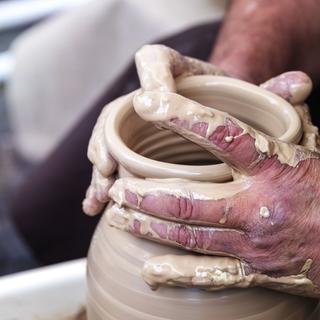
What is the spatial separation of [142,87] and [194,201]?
21 centimetres

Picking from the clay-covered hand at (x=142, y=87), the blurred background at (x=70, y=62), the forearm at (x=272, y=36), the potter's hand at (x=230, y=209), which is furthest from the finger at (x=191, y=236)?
the blurred background at (x=70, y=62)

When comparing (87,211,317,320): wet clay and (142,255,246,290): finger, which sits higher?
(142,255,246,290): finger

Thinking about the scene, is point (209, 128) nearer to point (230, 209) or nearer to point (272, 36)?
point (230, 209)

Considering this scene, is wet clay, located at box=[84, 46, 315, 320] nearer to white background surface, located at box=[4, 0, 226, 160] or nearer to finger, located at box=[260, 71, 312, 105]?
finger, located at box=[260, 71, 312, 105]

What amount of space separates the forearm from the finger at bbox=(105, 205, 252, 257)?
675 millimetres

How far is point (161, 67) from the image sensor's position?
925 millimetres

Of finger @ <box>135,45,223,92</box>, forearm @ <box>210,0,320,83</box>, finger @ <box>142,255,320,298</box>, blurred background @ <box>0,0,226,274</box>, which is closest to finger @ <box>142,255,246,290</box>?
finger @ <box>142,255,320,298</box>

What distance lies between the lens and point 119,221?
0.83 m

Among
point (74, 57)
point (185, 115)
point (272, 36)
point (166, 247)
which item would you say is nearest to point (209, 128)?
point (185, 115)

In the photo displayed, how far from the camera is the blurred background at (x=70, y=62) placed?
7.84ft

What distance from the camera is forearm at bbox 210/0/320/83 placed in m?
1.45

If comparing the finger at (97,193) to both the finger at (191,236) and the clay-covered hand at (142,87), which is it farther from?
the finger at (191,236)

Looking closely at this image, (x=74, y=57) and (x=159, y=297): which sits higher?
(x=159, y=297)

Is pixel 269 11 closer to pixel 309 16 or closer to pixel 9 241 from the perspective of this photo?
pixel 309 16
